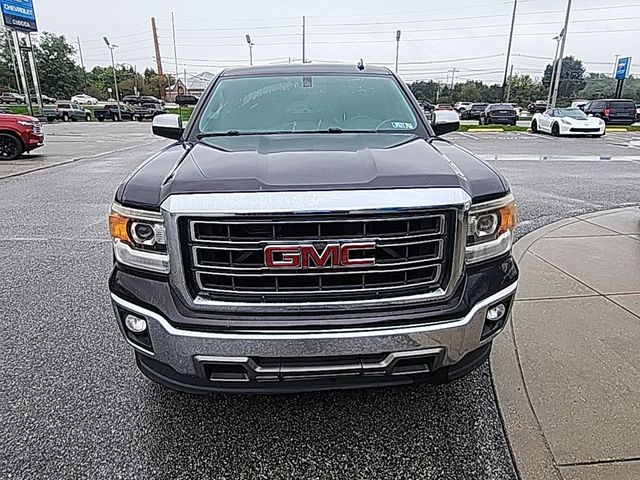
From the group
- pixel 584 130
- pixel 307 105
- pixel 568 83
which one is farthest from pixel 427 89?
pixel 307 105

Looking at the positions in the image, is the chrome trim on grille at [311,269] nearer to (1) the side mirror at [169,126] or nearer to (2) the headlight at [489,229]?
(2) the headlight at [489,229]

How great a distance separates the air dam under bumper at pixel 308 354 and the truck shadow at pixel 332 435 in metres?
0.37

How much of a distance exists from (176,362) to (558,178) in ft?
31.3

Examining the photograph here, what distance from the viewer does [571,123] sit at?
2003 centimetres

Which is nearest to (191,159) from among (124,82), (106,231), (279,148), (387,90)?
(279,148)

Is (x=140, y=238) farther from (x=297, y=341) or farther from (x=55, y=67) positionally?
(x=55, y=67)

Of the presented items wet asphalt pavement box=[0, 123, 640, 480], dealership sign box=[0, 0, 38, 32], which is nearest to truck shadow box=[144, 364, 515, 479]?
wet asphalt pavement box=[0, 123, 640, 480]

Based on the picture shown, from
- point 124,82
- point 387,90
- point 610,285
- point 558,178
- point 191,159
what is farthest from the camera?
point 124,82

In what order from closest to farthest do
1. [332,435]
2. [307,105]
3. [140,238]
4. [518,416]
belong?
[140,238] < [332,435] < [518,416] < [307,105]

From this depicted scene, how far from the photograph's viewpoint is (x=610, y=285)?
3.98 m

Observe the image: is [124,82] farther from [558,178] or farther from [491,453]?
[491,453]

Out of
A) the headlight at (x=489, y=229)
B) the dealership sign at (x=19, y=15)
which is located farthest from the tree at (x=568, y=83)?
the headlight at (x=489, y=229)

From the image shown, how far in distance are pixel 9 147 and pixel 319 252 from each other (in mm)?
13332

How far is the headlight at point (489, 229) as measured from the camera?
2041 mm
